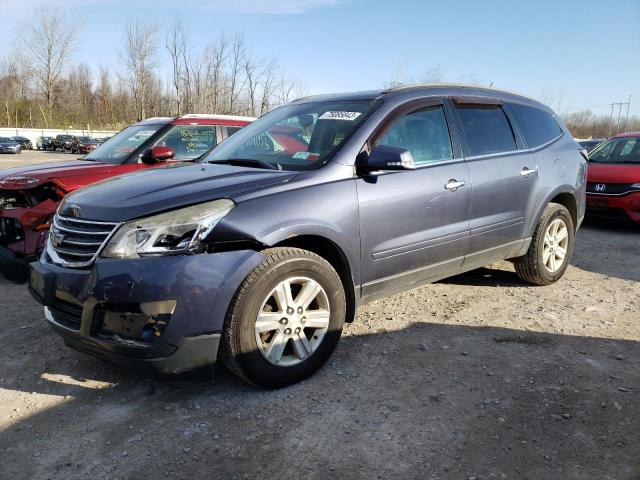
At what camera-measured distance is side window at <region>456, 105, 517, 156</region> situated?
4.16 m

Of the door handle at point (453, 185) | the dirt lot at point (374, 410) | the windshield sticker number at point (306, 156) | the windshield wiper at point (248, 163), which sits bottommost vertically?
the dirt lot at point (374, 410)

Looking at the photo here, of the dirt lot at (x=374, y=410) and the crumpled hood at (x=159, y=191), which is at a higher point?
the crumpled hood at (x=159, y=191)

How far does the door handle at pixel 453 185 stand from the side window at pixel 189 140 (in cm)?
332

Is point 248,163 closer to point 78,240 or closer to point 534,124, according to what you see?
point 78,240

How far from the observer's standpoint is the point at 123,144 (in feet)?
20.4

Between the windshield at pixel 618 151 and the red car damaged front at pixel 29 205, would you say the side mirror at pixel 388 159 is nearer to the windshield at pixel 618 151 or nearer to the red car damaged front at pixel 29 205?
the red car damaged front at pixel 29 205

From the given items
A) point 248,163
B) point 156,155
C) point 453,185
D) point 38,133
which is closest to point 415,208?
point 453,185

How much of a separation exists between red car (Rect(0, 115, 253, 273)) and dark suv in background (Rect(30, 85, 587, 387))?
6.08 ft

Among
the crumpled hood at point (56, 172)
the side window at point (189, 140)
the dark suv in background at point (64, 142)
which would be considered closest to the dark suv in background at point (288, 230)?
the crumpled hood at point (56, 172)

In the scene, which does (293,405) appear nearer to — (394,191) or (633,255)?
(394,191)

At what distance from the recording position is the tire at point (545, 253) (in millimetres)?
4793

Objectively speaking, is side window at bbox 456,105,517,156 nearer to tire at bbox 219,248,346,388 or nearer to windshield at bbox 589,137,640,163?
tire at bbox 219,248,346,388

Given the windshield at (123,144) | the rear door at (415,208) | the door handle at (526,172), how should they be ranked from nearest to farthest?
the rear door at (415,208) → the door handle at (526,172) → the windshield at (123,144)

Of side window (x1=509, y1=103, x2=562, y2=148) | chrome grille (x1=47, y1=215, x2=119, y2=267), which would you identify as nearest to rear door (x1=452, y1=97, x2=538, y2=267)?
side window (x1=509, y1=103, x2=562, y2=148)
